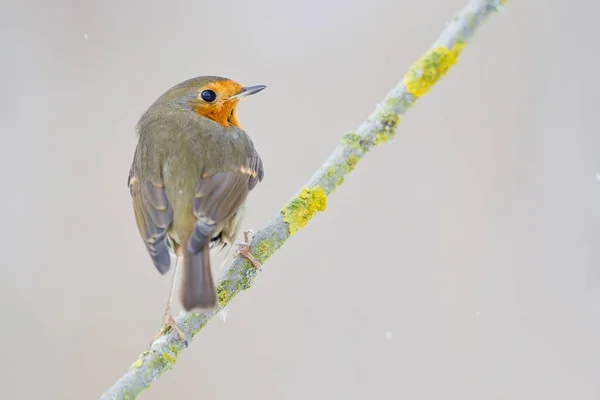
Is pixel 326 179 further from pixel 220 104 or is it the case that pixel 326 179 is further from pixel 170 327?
pixel 220 104

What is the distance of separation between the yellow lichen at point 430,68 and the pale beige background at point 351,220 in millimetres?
2671

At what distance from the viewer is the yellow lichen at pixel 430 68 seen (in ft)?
8.60

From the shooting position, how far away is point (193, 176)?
3375 millimetres

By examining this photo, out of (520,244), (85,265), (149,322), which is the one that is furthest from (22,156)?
(520,244)

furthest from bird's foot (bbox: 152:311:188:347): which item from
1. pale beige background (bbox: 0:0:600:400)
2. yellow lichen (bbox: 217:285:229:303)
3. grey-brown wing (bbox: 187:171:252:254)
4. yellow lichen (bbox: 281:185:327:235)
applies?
pale beige background (bbox: 0:0:600:400)

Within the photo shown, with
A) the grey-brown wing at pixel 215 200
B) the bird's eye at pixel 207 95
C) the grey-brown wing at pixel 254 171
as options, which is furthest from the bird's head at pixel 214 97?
the grey-brown wing at pixel 215 200

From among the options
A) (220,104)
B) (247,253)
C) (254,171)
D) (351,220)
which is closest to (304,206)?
(247,253)

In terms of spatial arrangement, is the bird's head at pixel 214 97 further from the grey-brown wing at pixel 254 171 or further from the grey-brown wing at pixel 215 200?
the grey-brown wing at pixel 215 200

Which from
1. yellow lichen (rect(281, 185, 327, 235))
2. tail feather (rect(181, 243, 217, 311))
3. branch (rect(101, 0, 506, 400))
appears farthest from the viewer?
yellow lichen (rect(281, 185, 327, 235))

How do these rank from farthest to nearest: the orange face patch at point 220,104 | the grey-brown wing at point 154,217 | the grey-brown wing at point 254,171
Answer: the orange face patch at point 220,104 → the grey-brown wing at point 254,171 → the grey-brown wing at point 154,217

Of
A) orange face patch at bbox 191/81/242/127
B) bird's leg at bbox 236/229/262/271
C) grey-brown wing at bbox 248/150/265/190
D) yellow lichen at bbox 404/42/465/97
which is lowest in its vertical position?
bird's leg at bbox 236/229/262/271

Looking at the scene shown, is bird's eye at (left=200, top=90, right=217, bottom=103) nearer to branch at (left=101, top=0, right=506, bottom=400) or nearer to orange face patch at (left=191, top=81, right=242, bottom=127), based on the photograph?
orange face patch at (left=191, top=81, right=242, bottom=127)

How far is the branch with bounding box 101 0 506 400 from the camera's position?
252 centimetres

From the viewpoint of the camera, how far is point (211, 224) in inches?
124
